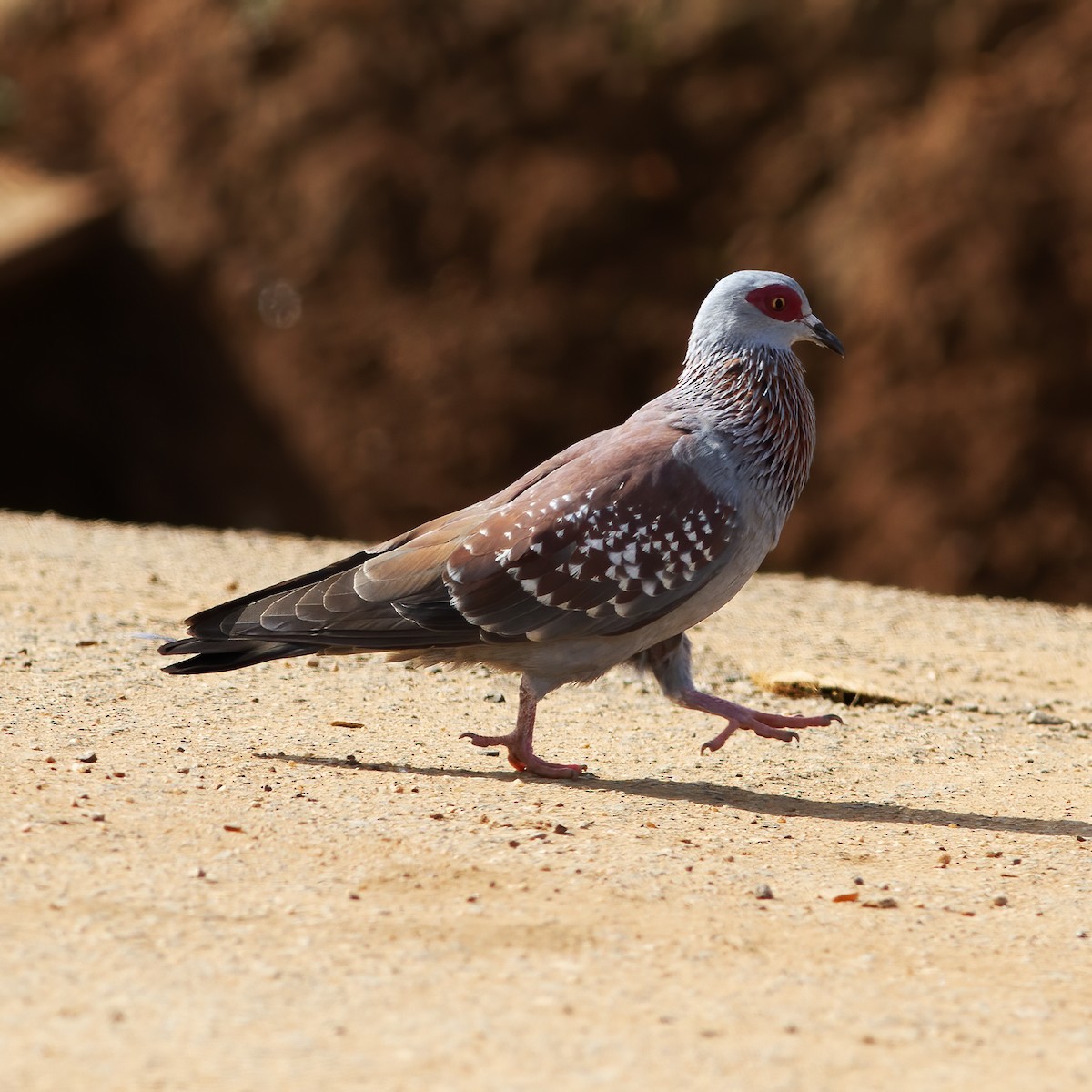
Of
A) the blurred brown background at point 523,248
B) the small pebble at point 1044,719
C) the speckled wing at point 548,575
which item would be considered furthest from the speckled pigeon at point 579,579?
the blurred brown background at point 523,248

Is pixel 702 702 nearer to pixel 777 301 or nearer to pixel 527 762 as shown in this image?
pixel 527 762

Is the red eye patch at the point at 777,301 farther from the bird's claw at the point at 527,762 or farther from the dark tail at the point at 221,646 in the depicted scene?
the dark tail at the point at 221,646

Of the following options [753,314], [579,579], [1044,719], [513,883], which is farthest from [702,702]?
[1044,719]

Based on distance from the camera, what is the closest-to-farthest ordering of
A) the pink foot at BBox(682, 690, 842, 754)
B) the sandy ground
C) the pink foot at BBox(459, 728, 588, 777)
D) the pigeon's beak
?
the sandy ground, the pink foot at BBox(459, 728, 588, 777), the pink foot at BBox(682, 690, 842, 754), the pigeon's beak

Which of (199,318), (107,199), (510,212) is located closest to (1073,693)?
(510,212)

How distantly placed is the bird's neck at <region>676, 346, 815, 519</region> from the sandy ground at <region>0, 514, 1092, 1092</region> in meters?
1.03

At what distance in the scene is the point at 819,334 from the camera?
19.4 ft

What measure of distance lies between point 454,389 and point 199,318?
9.12ft

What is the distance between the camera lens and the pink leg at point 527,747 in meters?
5.24

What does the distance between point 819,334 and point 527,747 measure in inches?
74.3

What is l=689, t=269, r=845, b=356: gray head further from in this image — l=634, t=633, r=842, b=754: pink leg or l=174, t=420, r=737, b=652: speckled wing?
l=634, t=633, r=842, b=754: pink leg

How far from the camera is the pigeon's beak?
19.2ft

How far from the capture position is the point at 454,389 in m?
15.5

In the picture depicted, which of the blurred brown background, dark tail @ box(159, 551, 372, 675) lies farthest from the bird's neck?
the blurred brown background
